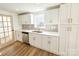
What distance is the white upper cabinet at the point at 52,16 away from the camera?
3.97 ft

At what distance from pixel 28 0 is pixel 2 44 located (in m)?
0.81

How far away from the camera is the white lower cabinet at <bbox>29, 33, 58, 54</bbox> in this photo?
1.43 m

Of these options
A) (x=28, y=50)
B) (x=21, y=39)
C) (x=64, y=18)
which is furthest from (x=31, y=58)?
(x=64, y=18)

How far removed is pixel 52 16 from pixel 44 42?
0.59 m

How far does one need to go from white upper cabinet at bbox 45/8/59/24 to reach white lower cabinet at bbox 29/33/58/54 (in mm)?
387

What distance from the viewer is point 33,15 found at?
1254 mm

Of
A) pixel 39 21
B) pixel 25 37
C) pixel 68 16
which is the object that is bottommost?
pixel 25 37

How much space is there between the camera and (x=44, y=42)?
1.51 meters

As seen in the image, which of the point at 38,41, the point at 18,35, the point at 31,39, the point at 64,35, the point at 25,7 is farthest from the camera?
the point at 64,35

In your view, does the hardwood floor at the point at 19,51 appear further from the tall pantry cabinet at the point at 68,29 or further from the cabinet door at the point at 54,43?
the tall pantry cabinet at the point at 68,29

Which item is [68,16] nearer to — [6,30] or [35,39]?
[35,39]

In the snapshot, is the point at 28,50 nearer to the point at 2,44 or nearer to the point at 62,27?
the point at 2,44

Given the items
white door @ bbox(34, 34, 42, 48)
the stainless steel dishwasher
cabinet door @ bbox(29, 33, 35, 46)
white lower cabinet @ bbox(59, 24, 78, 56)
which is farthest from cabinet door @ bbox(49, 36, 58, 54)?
the stainless steel dishwasher

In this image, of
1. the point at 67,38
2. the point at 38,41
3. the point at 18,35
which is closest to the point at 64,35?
the point at 67,38
